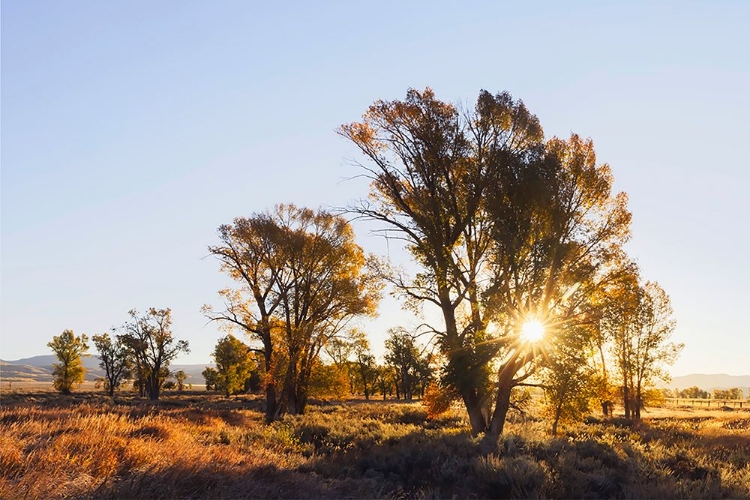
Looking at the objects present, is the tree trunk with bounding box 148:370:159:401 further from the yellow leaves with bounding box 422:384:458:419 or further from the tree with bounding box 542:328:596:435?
the tree with bounding box 542:328:596:435

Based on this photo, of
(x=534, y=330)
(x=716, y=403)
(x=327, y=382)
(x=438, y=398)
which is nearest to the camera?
(x=534, y=330)

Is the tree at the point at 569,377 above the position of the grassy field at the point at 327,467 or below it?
above

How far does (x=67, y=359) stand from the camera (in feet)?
237

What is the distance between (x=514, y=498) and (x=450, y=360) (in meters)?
8.15

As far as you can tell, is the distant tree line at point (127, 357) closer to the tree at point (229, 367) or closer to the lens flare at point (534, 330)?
the tree at point (229, 367)

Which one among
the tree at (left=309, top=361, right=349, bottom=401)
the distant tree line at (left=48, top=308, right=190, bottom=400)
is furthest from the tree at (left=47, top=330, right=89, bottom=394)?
the tree at (left=309, top=361, right=349, bottom=401)

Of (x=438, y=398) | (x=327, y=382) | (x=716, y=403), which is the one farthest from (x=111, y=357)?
(x=716, y=403)

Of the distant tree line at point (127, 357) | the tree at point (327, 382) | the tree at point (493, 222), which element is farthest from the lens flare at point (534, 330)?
the distant tree line at point (127, 357)

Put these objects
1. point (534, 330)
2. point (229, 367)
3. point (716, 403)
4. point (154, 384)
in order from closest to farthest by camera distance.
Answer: point (534, 330)
point (154, 384)
point (229, 367)
point (716, 403)

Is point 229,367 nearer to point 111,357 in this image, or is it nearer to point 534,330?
point 111,357

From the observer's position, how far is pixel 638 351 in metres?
40.9

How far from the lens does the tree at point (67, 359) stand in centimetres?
7138

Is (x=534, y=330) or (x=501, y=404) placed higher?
(x=534, y=330)

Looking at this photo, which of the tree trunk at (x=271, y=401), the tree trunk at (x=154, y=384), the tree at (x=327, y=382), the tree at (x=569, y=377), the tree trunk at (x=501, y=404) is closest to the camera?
the tree at (x=569, y=377)
